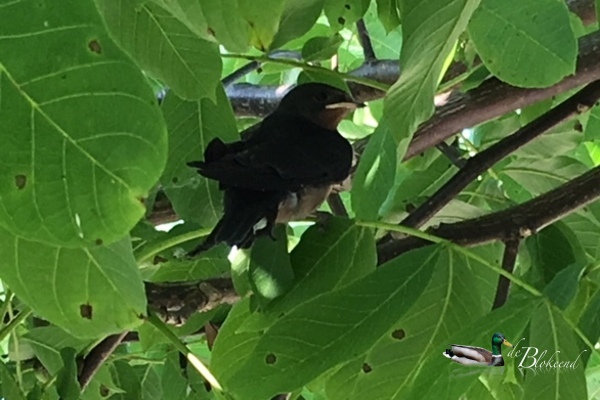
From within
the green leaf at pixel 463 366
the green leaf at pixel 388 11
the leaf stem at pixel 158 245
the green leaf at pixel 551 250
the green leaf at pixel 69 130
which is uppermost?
the green leaf at pixel 69 130

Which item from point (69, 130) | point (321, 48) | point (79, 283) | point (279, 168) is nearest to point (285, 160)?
point (279, 168)

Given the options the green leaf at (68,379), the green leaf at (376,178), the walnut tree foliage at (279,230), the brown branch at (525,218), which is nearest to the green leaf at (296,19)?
the walnut tree foliage at (279,230)

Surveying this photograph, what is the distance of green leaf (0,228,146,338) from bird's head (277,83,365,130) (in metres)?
0.64

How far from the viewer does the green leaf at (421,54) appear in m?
0.52

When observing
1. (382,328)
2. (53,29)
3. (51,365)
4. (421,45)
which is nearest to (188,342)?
(51,365)

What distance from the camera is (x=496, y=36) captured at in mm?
647

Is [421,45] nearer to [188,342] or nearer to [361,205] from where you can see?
[361,205]

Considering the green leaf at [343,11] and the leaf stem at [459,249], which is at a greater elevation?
the green leaf at [343,11]

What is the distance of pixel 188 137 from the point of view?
854 mm

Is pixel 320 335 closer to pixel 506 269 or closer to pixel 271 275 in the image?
pixel 271 275

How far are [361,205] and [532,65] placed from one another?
0.68 feet

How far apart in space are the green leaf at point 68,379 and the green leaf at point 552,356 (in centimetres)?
38

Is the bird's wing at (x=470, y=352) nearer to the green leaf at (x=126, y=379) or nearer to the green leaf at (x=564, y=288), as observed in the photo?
the green leaf at (x=564, y=288)

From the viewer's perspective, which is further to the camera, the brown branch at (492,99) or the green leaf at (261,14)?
the brown branch at (492,99)
